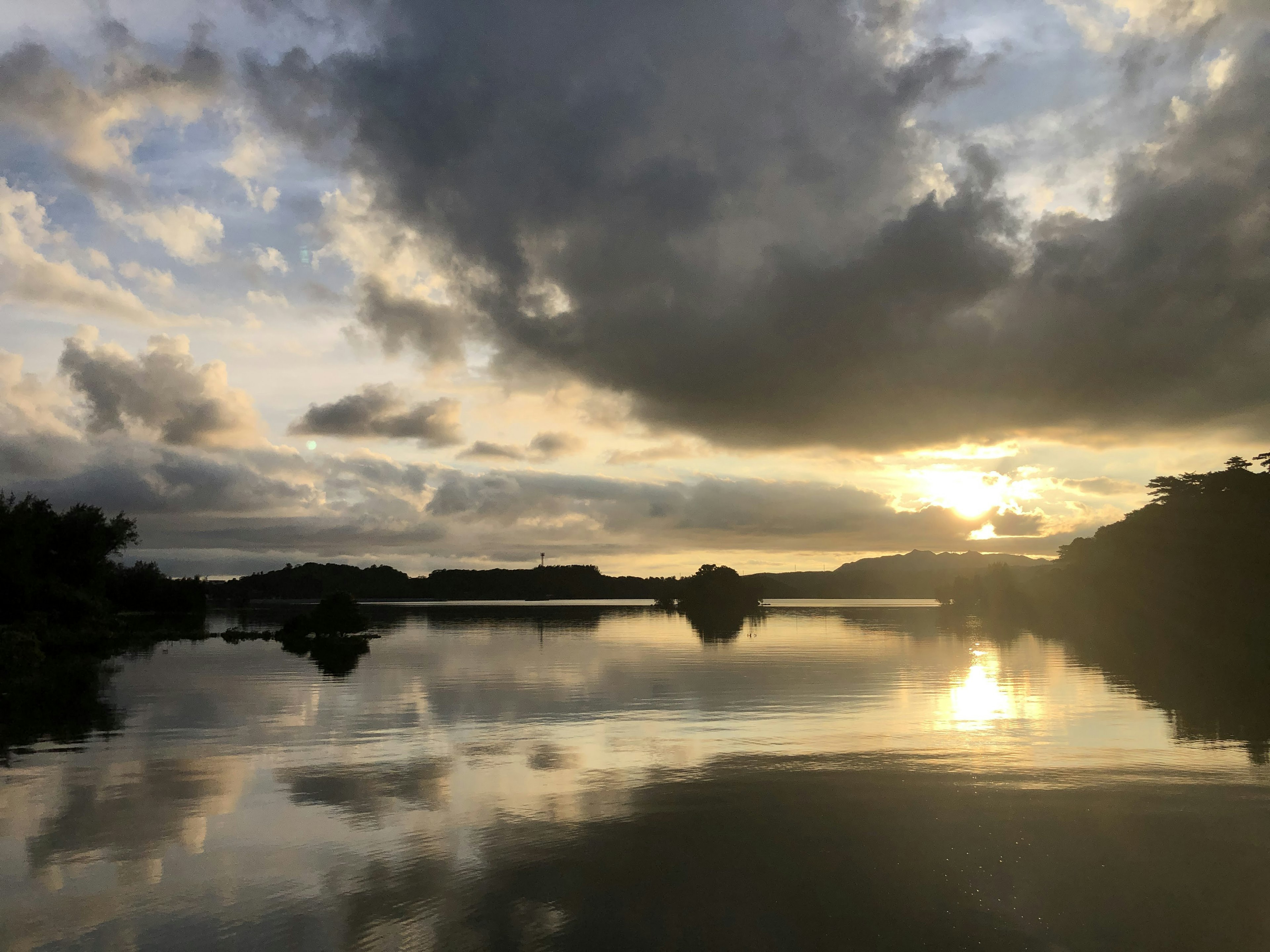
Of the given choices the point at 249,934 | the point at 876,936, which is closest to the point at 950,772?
the point at 876,936

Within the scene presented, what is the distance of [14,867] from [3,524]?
82367mm

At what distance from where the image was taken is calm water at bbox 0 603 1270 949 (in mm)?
14664

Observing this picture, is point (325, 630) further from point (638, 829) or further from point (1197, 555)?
point (1197, 555)

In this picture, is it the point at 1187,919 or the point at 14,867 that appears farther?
the point at 14,867

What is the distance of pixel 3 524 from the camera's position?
8306cm

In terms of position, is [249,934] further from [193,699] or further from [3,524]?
[3,524]

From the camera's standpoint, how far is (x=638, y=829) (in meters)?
20.3

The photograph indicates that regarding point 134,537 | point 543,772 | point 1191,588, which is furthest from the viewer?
point 134,537

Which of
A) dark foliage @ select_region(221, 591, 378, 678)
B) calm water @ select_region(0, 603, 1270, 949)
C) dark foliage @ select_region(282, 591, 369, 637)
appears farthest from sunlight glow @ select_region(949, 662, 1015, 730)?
dark foliage @ select_region(282, 591, 369, 637)

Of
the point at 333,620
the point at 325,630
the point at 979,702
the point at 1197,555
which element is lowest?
the point at 979,702

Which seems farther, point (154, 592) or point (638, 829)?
point (154, 592)

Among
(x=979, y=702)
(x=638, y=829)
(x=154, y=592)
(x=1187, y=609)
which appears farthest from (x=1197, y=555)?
(x=154, y=592)

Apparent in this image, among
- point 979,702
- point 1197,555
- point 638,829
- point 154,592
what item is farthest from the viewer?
point 154,592

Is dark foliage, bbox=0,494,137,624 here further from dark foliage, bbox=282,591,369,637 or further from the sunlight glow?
the sunlight glow
